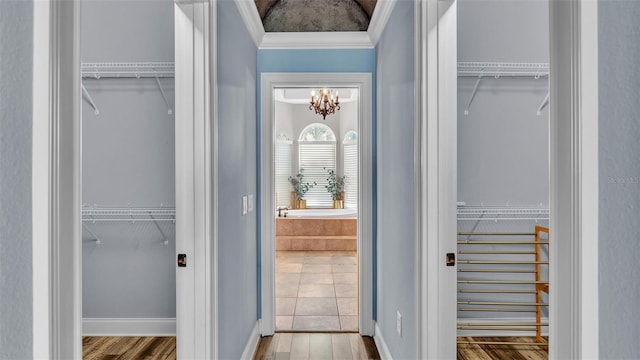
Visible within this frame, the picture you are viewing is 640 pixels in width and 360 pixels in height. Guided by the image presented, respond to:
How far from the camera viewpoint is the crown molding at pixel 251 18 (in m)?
2.39

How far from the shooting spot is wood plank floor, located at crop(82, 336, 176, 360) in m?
2.72

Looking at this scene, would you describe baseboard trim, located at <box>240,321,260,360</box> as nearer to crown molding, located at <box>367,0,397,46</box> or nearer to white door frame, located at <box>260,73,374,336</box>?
white door frame, located at <box>260,73,374,336</box>

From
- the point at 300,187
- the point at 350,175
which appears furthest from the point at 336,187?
the point at 300,187

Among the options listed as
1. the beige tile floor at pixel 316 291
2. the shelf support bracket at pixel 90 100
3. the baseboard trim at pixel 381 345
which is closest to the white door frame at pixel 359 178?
the baseboard trim at pixel 381 345

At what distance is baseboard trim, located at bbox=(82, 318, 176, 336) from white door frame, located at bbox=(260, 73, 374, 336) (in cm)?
76

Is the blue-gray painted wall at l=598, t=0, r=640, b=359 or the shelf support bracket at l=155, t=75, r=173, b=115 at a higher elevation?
the shelf support bracket at l=155, t=75, r=173, b=115

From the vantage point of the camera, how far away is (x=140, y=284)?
305 cm

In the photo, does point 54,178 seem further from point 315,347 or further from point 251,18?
point 315,347

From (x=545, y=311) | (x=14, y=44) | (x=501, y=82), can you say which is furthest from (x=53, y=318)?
(x=545, y=311)

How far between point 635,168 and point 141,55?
10.4 feet

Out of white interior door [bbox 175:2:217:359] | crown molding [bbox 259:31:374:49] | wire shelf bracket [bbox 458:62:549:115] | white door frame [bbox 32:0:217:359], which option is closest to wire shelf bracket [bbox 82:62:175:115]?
crown molding [bbox 259:31:374:49]

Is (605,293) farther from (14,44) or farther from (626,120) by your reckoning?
(14,44)

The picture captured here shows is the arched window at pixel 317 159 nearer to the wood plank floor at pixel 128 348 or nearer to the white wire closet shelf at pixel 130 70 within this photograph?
the white wire closet shelf at pixel 130 70

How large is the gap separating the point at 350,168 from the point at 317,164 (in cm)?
67
